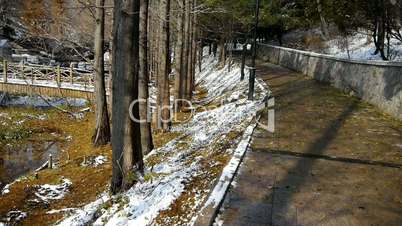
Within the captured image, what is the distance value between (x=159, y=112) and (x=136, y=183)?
7.18 meters

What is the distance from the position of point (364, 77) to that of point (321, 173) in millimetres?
7496

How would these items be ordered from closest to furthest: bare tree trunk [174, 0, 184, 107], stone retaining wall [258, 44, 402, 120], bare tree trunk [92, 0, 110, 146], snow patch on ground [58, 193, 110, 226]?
snow patch on ground [58, 193, 110, 226], stone retaining wall [258, 44, 402, 120], bare tree trunk [92, 0, 110, 146], bare tree trunk [174, 0, 184, 107]

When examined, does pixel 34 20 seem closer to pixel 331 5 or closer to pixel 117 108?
pixel 331 5

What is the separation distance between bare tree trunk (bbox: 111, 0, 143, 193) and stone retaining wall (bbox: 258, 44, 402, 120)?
684cm

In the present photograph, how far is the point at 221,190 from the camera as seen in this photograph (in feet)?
18.4

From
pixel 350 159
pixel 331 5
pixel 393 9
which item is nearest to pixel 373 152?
pixel 350 159

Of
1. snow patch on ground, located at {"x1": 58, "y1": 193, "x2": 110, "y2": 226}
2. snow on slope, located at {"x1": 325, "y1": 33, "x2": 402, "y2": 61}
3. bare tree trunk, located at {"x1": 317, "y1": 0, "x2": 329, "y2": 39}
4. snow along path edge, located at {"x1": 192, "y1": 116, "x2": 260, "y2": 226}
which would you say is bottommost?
snow patch on ground, located at {"x1": 58, "y1": 193, "x2": 110, "y2": 226}

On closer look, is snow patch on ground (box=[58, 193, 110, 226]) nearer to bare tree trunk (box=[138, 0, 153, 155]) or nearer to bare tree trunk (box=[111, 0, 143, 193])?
bare tree trunk (box=[111, 0, 143, 193])

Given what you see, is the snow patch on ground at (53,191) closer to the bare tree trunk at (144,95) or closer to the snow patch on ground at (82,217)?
the bare tree trunk at (144,95)

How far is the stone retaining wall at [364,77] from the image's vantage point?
408 inches

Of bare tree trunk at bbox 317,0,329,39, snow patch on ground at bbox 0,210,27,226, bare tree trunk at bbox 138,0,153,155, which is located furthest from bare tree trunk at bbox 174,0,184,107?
bare tree trunk at bbox 317,0,329,39

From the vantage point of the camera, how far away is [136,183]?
7.25 metres

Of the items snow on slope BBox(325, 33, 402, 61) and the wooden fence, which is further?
the wooden fence

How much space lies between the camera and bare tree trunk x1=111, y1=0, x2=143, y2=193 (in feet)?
21.7
